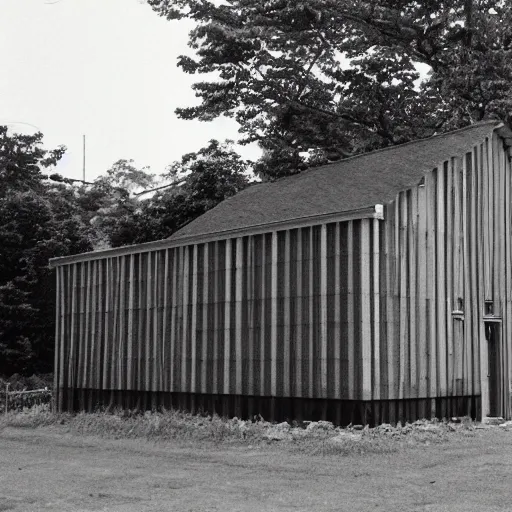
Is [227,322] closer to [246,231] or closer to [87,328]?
[246,231]

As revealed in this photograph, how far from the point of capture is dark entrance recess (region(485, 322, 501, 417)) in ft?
64.3

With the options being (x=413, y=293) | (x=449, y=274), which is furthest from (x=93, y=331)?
(x=449, y=274)

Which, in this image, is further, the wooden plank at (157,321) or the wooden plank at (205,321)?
the wooden plank at (157,321)

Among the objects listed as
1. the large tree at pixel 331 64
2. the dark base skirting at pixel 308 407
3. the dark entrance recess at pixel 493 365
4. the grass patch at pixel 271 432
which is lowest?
the grass patch at pixel 271 432

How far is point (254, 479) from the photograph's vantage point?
12898 millimetres

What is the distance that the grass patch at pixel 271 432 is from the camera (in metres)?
15.9

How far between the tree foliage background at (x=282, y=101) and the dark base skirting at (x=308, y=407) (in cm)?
1510

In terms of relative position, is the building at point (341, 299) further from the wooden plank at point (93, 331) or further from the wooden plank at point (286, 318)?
the wooden plank at point (93, 331)

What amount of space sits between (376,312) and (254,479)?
536cm

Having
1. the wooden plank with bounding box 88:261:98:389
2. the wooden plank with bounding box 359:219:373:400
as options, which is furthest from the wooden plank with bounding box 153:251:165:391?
the wooden plank with bounding box 359:219:373:400

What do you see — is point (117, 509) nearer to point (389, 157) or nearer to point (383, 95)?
point (389, 157)

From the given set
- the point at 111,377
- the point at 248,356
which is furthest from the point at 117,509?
the point at 111,377

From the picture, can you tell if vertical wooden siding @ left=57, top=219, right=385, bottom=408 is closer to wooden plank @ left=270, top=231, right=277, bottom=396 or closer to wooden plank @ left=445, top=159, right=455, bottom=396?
wooden plank @ left=270, top=231, right=277, bottom=396

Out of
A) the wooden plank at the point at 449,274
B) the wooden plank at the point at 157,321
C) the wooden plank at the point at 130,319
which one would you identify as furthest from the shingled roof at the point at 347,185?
the wooden plank at the point at 130,319
